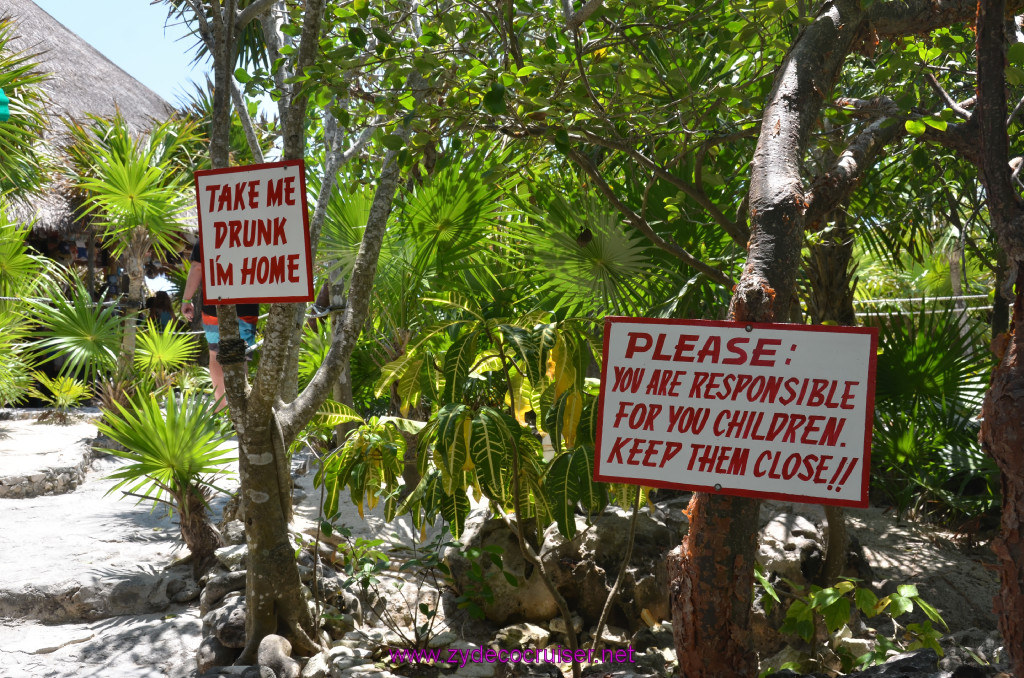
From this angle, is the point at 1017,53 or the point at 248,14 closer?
the point at 1017,53

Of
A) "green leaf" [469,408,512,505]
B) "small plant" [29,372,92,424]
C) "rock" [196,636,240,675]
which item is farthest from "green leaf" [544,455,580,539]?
"small plant" [29,372,92,424]

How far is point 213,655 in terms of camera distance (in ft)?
10.2

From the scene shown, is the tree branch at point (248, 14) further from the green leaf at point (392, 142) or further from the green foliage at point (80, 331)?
the green foliage at point (80, 331)

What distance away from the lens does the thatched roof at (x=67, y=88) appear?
33.4ft

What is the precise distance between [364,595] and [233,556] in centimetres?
67

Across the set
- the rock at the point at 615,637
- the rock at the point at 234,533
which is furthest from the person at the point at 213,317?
the rock at the point at 615,637

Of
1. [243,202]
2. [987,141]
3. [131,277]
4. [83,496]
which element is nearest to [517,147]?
[243,202]

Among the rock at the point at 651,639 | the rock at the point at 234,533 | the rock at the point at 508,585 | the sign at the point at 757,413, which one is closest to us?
the sign at the point at 757,413

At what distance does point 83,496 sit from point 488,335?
14.1 feet

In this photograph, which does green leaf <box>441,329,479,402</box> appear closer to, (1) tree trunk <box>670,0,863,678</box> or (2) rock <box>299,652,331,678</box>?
(2) rock <box>299,652,331,678</box>

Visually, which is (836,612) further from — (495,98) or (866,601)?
(495,98)

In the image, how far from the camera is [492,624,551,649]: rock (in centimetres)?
373

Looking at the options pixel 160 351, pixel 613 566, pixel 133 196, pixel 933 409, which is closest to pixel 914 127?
pixel 613 566

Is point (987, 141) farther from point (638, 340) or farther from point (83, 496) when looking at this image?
point (83, 496)
